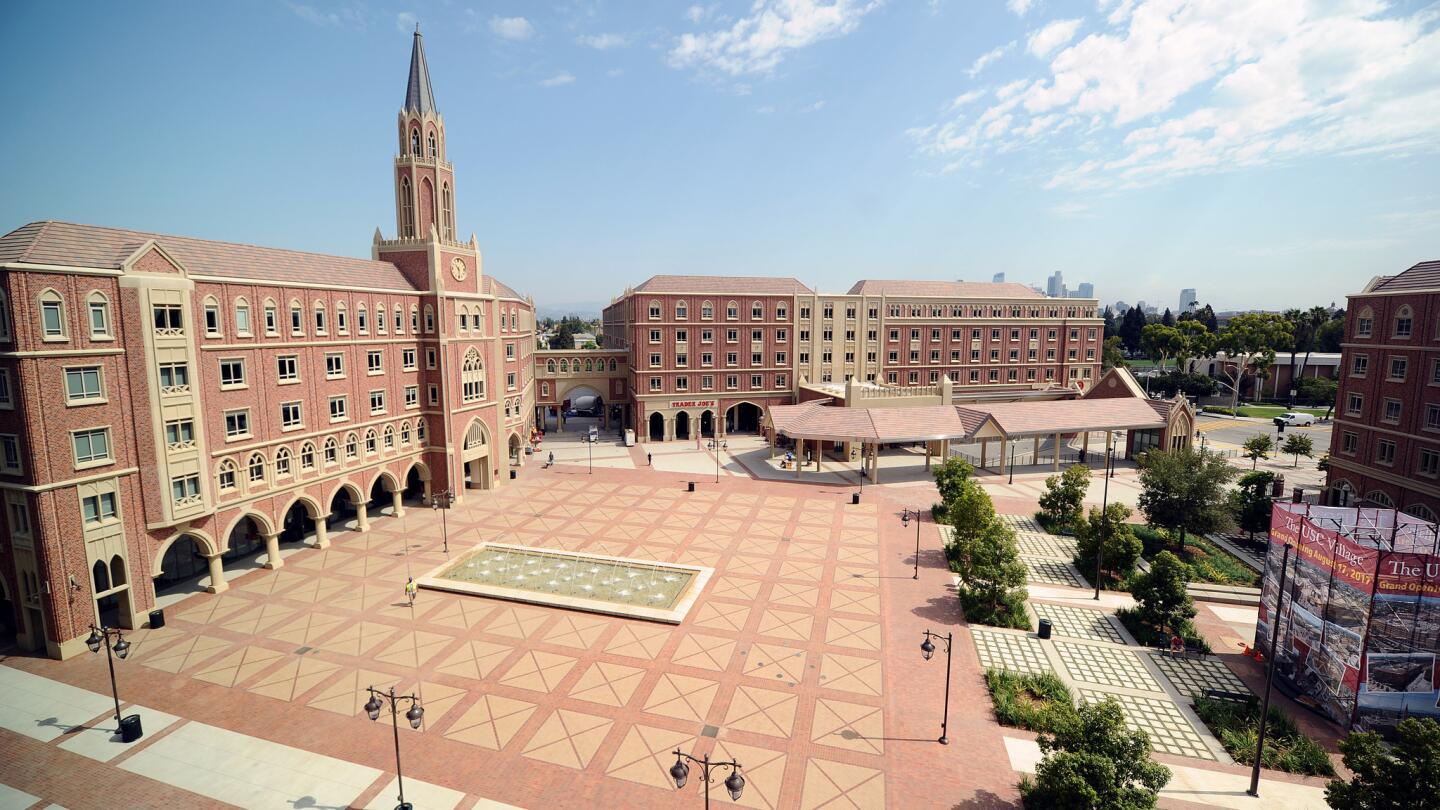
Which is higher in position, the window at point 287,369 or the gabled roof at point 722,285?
the gabled roof at point 722,285

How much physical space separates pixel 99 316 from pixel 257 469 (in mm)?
10124

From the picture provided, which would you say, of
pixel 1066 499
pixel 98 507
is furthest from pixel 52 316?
pixel 1066 499

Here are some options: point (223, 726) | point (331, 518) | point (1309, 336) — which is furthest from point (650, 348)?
point (1309, 336)

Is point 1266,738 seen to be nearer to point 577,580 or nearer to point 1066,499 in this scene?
point 1066,499

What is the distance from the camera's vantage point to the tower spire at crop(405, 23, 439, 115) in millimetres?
44312

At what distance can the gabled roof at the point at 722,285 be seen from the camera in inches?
2598

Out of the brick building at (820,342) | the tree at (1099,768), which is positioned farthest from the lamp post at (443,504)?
the tree at (1099,768)

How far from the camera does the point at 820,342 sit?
7050cm

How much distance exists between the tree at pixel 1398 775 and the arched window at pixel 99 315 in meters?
44.9

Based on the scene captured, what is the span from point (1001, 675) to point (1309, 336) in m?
113

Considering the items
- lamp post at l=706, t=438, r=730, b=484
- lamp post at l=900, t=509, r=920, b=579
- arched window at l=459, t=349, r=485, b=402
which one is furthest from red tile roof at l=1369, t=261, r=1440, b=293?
arched window at l=459, t=349, r=485, b=402

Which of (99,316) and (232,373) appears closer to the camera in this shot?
Result: (99,316)

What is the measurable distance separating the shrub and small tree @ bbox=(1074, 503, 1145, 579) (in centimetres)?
1142

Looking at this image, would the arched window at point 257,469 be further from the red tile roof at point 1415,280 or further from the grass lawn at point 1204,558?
the red tile roof at point 1415,280
